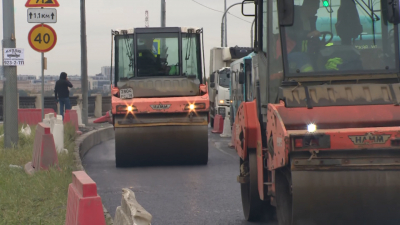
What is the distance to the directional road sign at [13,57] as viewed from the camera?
1530cm

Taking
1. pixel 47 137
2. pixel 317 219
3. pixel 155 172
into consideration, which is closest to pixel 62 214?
pixel 317 219

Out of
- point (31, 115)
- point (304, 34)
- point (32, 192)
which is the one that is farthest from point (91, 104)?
point (304, 34)

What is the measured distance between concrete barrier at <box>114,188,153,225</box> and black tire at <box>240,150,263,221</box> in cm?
299

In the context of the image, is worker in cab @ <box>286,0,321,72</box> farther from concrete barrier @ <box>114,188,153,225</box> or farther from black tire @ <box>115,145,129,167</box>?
black tire @ <box>115,145,129,167</box>

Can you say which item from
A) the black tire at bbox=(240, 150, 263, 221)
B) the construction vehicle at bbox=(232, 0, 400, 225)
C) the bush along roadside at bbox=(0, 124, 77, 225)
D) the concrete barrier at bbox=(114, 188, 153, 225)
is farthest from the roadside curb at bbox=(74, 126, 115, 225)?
the concrete barrier at bbox=(114, 188, 153, 225)

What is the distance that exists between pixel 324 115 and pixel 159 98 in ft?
28.5

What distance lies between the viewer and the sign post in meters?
15.3

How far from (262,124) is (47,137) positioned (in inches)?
→ 210

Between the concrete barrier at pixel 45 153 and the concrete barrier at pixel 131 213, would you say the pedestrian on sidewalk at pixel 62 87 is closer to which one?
the concrete barrier at pixel 45 153

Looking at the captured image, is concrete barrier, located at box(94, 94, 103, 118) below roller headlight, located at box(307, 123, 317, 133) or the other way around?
below

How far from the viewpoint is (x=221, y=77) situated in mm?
28938

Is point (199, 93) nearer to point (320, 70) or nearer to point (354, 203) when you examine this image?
point (320, 70)

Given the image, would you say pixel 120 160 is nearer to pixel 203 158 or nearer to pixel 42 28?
pixel 203 158

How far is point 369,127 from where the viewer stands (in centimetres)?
632
